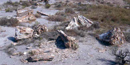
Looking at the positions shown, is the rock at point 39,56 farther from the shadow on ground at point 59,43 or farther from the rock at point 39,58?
the shadow on ground at point 59,43

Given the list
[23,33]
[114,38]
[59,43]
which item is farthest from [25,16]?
[114,38]

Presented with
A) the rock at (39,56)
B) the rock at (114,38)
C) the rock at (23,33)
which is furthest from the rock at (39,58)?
the rock at (114,38)

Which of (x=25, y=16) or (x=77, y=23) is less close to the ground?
(x=25, y=16)

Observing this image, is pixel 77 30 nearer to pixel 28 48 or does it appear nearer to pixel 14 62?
pixel 28 48

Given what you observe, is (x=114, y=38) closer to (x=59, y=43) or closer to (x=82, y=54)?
(x=82, y=54)

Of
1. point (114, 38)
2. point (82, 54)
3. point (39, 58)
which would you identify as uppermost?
point (114, 38)

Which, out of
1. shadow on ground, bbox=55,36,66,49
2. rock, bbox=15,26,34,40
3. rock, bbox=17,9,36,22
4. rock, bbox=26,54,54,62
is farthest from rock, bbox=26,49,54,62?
rock, bbox=17,9,36,22

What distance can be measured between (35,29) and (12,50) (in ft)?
6.45

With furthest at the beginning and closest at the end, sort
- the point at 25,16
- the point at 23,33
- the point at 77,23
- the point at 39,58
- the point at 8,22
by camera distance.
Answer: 1. the point at 25,16
2. the point at 8,22
3. the point at 77,23
4. the point at 23,33
5. the point at 39,58

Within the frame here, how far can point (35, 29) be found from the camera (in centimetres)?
782

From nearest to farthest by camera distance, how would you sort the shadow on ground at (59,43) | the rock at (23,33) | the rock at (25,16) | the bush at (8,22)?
the shadow on ground at (59,43) → the rock at (23,33) → the bush at (8,22) → the rock at (25,16)

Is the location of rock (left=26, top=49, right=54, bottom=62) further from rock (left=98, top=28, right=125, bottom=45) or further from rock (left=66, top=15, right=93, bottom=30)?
rock (left=66, top=15, right=93, bottom=30)

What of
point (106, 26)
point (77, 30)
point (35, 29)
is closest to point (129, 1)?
point (106, 26)

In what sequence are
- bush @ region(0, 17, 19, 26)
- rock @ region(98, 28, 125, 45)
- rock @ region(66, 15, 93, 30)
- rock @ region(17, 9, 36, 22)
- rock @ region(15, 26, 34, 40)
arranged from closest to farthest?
rock @ region(98, 28, 125, 45), rock @ region(15, 26, 34, 40), rock @ region(66, 15, 93, 30), bush @ region(0, 17, 19, 26), rock @ region(17, 9, 36, 22)
